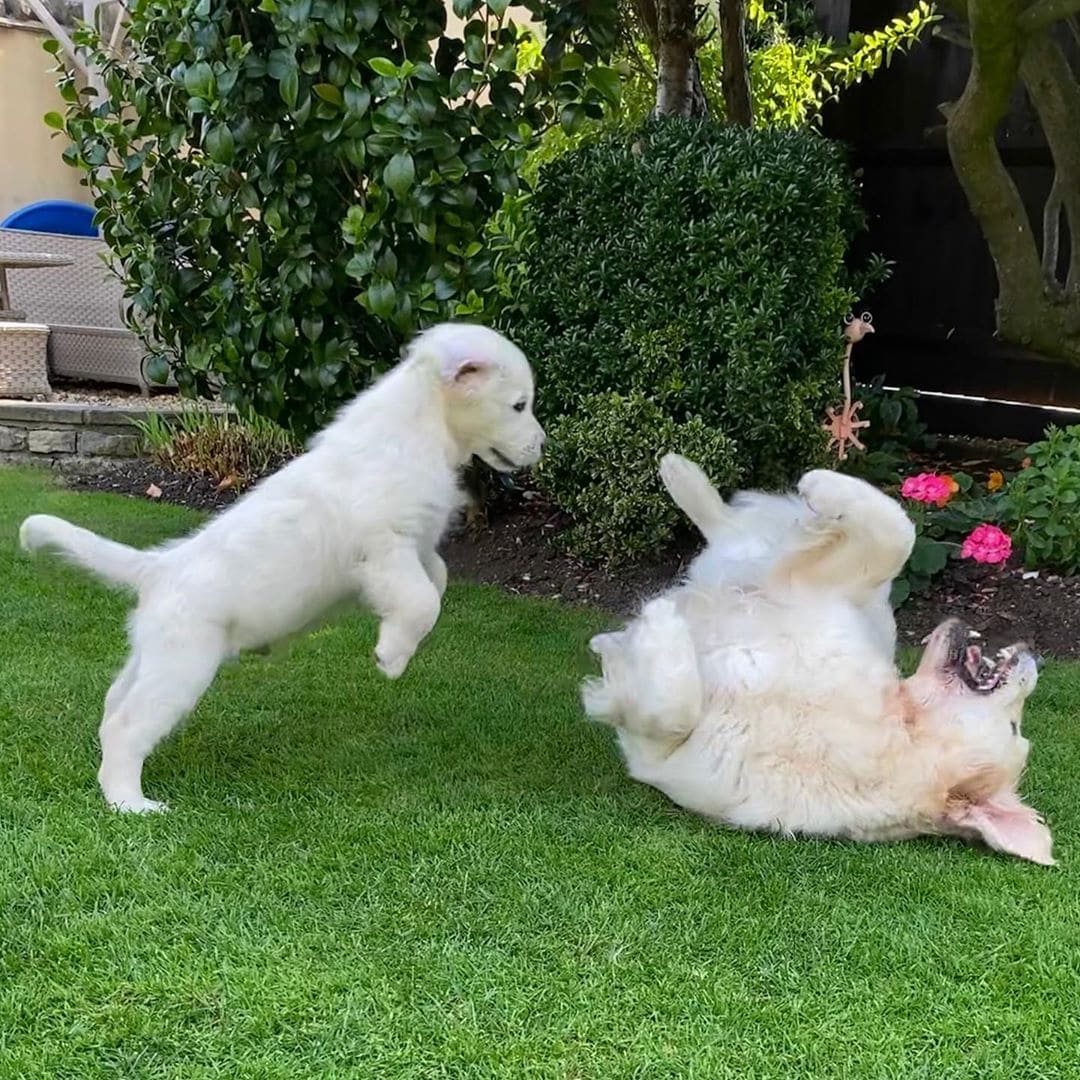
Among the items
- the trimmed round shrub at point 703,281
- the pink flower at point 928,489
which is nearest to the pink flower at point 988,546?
the pink flower at point 928,489

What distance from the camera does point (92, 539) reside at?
313 cm

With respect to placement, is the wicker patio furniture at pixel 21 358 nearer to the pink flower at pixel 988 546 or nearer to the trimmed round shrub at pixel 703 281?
the trimmed round shrub at pixel 703 281

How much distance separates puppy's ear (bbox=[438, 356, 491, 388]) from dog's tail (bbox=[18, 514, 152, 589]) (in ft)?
3.10

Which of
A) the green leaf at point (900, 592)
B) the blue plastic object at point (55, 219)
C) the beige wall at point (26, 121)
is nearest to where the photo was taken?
the green leaf at point (900, 592)

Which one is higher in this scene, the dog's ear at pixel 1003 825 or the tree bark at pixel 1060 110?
the tree bark at pixel 1060 110

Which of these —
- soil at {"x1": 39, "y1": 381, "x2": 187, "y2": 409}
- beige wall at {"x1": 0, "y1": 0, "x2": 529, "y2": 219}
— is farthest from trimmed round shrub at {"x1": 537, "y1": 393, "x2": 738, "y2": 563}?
beige wall at {"x1": 0, "y1": 0, "x2": 529, "y2": 219}

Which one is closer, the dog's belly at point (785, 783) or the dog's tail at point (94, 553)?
the dog's belly at point (785, 783)

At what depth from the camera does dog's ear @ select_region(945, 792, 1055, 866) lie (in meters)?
2.81

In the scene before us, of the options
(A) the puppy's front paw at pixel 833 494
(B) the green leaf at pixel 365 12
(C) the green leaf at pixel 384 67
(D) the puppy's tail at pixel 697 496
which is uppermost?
(B) the green leaf at pixel 365 12

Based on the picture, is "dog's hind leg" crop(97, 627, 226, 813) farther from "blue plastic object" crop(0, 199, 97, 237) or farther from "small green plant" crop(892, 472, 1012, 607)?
"blue plastic object" crop(0, 199, 97, 237)

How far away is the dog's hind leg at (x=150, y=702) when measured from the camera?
2.92 m

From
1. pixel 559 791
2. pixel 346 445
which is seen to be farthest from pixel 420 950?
pixel 346 445

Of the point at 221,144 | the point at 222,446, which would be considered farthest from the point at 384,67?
the point at 222,446

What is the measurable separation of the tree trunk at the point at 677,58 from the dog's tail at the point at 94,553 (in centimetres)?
409
